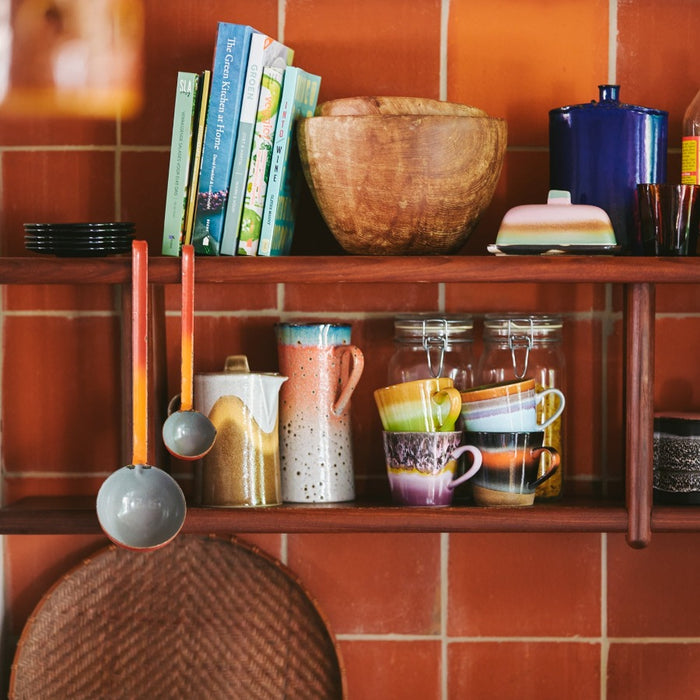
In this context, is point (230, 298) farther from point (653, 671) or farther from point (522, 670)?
point (653, 671)

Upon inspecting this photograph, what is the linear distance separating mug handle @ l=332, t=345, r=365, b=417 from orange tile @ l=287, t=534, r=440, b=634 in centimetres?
24

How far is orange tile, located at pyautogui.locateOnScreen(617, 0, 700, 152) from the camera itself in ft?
4.29

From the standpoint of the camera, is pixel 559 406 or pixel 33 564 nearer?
pixel 559 406

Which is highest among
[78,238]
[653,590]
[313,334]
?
[78,238]

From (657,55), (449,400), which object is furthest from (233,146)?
(657,55)

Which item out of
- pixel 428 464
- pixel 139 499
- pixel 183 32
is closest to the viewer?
pixel 139 499

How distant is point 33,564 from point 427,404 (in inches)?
24.5

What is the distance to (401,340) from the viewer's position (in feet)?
4.10

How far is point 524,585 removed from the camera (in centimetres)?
136

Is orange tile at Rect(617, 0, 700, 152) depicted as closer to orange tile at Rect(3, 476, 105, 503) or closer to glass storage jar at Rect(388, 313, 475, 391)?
glass storage jar at Rect(388, 313, 475, 391)

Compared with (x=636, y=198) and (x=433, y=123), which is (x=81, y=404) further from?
(x=636, y=198)

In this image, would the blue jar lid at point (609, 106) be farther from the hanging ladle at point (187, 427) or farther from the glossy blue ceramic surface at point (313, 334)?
the hanging ladle at point (187, 427)

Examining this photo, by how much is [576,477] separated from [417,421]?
1.00ft

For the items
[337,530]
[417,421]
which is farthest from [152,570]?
[417,421]
